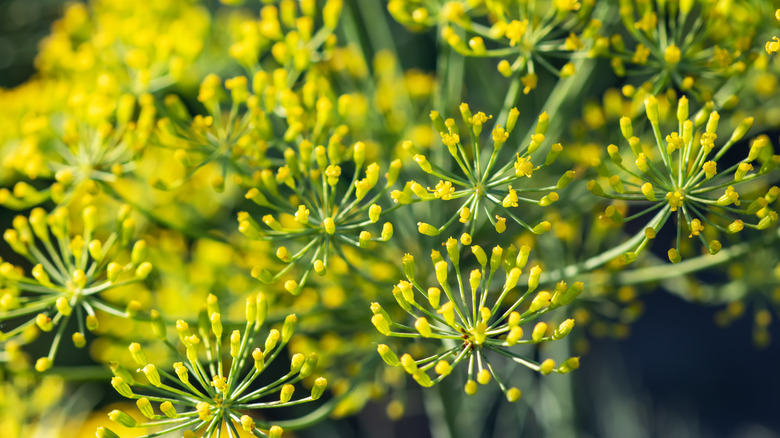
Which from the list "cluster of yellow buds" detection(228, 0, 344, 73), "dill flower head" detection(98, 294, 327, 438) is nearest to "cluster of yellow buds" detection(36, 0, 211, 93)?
"cluster of yellow buds" detection(228, 0, 344, 73)

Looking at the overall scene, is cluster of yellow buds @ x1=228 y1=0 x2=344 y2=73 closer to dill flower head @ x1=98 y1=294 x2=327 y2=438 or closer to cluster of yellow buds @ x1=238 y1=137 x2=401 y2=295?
cluster of yellow buds @ x1=238 y1=137 x2=401 y2=295

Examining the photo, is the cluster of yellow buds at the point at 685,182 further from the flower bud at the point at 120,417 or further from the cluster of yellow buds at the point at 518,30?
the flower bud at the point at 120,417

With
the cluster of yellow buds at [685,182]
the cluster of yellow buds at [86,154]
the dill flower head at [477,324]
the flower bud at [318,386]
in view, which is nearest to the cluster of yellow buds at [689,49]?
the cluster of yellow buds at [685,182]

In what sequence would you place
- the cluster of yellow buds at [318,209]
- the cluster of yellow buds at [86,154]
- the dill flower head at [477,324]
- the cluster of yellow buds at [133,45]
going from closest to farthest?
the dill flower head at [477,324] → the cluster of yellow buds at [318,209] → the cluster of yellow buds at [86,154] → the cluster of yellow buds at [133,45]

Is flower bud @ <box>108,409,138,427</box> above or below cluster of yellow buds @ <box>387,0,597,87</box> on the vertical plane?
below

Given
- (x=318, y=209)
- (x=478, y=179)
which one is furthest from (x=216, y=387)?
(x=478, y=179)

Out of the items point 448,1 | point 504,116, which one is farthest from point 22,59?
point 504,116

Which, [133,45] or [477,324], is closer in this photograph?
[477,324]

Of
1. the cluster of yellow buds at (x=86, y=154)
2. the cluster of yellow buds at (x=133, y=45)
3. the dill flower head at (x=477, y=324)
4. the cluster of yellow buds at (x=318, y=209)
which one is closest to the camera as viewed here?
the dill flower head at (x=477, y=324)

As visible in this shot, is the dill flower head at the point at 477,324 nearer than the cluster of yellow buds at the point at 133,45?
Yes

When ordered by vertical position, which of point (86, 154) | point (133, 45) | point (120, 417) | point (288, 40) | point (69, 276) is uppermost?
point (133, 45)

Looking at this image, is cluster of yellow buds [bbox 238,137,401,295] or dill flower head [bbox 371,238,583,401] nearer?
dill flower head [bbox 371,238,583,401]

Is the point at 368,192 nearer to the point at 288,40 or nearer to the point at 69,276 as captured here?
the point at 288,40
